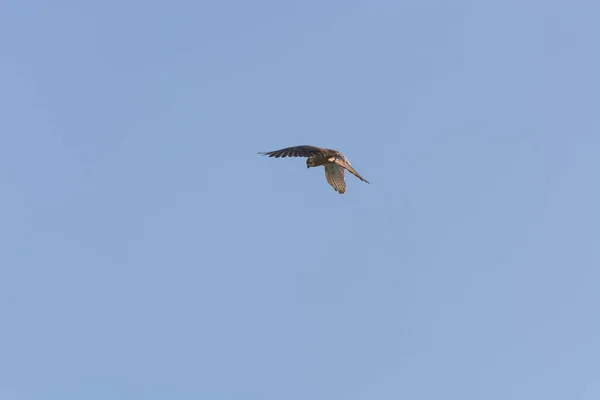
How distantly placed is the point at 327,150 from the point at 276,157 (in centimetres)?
395

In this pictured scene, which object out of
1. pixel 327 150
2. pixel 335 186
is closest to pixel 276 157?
pixel 327 150

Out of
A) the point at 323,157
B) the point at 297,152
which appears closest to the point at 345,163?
the point at 323,157

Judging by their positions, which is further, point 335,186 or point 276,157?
point 335,186

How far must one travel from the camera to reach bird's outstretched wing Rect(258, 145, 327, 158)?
54506mm

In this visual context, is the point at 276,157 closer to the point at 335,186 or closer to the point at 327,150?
the point at 327,150

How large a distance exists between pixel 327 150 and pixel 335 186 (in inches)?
204

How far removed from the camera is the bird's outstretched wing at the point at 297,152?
54506mm

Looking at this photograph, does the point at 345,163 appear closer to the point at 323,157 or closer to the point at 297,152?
the point at 323,157

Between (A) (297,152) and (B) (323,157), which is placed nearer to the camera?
(A) (297,152)

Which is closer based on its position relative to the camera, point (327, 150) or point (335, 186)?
point (327, 150)

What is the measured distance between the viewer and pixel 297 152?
55.5 metres

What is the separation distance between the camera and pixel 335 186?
201ft

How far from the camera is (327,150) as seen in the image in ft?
185

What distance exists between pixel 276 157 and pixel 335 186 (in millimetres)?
8281
